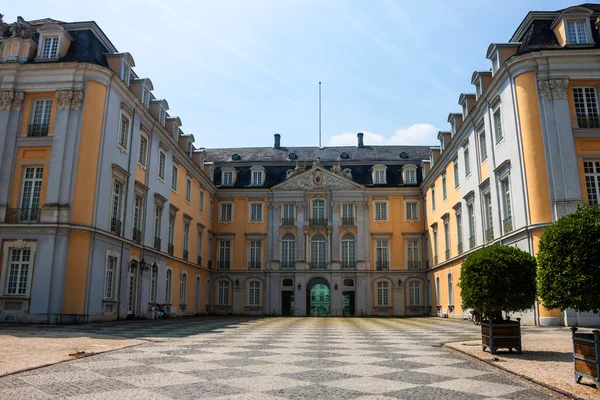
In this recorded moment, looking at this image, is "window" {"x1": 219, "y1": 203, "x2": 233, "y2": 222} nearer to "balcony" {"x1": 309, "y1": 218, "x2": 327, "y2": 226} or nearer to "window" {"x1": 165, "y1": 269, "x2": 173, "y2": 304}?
"balcony" {"x1": 309, "y1": 218, "x2": 327, "y2": 226}

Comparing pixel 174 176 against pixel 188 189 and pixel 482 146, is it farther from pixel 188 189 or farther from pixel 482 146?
pixel 482 146

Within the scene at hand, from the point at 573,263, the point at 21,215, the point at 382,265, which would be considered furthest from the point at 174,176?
the point at 573,263

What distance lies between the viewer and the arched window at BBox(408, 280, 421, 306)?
1453 inches

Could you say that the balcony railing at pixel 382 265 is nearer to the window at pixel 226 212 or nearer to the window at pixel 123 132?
the window at pixel 226 212

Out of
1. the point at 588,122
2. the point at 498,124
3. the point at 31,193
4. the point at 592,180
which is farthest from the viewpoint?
the point at 498,124

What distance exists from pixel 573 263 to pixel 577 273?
A: 153 mm

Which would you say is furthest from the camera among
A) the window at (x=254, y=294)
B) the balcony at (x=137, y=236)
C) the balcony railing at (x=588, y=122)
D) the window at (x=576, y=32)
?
the window at (x=254, y=294)

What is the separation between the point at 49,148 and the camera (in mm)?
20234

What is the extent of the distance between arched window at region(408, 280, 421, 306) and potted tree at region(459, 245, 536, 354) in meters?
27.0

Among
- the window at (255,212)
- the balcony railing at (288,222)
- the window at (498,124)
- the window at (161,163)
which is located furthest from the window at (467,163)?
the window at (255,212)

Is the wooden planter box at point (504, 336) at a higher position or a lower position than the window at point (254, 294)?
lower

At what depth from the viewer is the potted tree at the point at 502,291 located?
10055 millimetres

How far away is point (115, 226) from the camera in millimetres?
21844

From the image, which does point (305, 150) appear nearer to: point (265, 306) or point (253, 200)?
point (253, 200)
